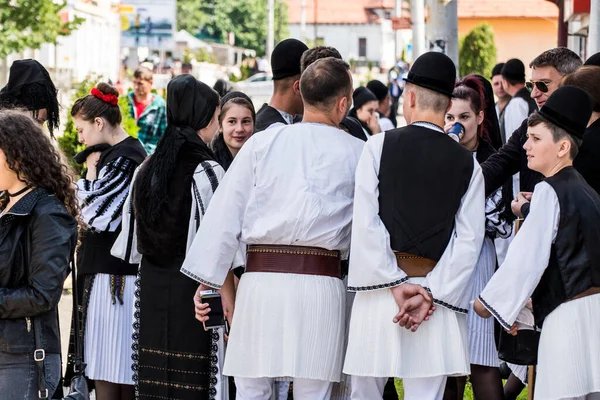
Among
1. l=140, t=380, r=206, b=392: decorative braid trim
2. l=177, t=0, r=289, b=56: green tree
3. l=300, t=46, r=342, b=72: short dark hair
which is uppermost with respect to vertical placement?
l=177, t=0, r=289, b=56: green tree

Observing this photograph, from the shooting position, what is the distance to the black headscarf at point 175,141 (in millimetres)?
5754

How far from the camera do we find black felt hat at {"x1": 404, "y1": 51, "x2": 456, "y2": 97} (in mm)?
5215

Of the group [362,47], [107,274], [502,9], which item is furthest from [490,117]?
[362,47]

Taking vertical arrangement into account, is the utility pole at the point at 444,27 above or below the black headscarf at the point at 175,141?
above

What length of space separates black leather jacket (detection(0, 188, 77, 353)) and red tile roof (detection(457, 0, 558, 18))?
170 ft

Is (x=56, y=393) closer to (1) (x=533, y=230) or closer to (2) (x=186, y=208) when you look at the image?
(2) (x=186, y=208)

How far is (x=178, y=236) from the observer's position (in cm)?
580

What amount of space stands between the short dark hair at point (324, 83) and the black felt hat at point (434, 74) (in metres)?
0.33

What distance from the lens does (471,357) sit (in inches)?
242

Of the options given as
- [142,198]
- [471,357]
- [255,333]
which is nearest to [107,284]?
[142,198]

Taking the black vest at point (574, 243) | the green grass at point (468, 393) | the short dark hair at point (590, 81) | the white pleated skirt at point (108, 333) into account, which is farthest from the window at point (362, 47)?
the black vest at point (574, 243)

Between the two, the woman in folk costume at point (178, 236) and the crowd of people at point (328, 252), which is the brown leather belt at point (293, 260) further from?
the woman in folk costume at point (178, 236)

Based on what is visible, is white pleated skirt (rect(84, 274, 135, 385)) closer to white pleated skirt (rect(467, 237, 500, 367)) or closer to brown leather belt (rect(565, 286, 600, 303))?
white pleated skirt (rect(467, 237, 500, 367))

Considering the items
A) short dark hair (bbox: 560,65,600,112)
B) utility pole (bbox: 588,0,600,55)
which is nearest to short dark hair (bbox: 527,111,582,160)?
short dark hair (bbox: 560,65,600,112)
